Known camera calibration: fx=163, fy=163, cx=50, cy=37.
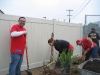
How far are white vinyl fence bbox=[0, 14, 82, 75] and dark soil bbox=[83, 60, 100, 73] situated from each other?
2.40 metres

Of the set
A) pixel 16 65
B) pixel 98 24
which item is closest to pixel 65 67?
pixel 16 65

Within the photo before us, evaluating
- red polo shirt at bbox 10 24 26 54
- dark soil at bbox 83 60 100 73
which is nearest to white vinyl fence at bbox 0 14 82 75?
red polo shirt at bbox 10 24 26 54

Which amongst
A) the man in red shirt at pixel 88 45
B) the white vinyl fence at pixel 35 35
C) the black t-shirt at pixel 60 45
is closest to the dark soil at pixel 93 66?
the black t-shirt at pixel 60 45

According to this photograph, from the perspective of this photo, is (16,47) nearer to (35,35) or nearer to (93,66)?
(35,35)

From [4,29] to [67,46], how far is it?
6.99 ft

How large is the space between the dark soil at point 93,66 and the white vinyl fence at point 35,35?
240 centimetres

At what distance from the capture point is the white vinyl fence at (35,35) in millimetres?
5016

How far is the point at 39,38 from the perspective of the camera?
21.2ft

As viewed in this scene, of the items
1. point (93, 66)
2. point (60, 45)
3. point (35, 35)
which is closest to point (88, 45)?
point (60, 45)

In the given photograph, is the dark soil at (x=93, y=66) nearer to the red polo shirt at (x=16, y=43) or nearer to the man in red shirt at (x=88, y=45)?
the man in red shirt at (x=88, y=45)

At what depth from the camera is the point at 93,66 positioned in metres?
4.18

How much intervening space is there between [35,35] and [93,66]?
109 inches

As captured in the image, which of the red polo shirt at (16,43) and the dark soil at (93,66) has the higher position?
the red polo shirt at (16,43)

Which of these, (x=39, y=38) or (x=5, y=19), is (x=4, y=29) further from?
(x=39, y=38)
